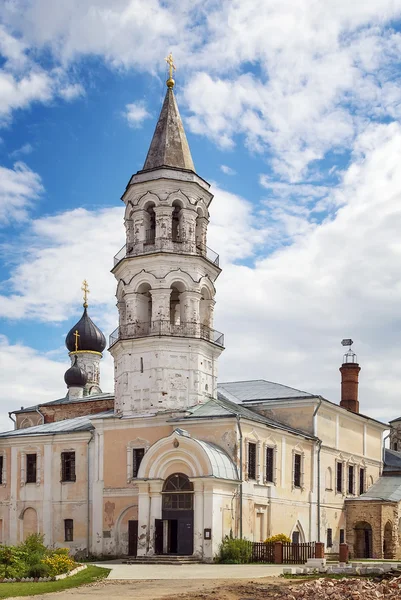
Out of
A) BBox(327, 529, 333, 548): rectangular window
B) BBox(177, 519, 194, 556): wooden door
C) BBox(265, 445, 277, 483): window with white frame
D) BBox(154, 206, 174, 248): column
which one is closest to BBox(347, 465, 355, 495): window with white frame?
BBox(327, 529, 333, 548): rectangular window

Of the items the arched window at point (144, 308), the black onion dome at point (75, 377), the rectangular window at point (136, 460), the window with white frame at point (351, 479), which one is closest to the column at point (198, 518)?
the rectangular window at point (136, 460)

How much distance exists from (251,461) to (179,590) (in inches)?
569

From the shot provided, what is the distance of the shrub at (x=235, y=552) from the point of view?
98.9ft

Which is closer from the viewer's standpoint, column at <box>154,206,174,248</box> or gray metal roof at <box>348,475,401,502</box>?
column at <box>154,206,174,248</box>

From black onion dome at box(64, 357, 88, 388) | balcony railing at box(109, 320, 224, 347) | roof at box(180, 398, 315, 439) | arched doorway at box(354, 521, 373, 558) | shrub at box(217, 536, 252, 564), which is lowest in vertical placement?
arched doorway at box(354, 521, 373, 558)

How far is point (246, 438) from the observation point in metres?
33.2

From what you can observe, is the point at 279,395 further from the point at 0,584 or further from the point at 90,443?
the point at 0,584

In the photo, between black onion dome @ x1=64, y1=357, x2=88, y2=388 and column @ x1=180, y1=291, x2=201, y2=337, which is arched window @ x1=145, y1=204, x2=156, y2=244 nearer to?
column @ x1=180, y1=291, x2=201, y2=337

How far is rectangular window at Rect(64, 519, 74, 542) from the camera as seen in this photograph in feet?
119

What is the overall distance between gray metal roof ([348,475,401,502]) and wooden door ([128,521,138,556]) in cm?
1195

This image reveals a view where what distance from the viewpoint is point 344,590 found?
62.6 feet

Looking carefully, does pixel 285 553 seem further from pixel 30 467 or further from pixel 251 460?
pixel 30 467

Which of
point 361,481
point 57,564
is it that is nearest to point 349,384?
point 361,481

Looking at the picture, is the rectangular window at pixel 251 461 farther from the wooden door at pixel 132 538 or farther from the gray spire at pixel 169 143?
the gray spire at pixel 169 143
